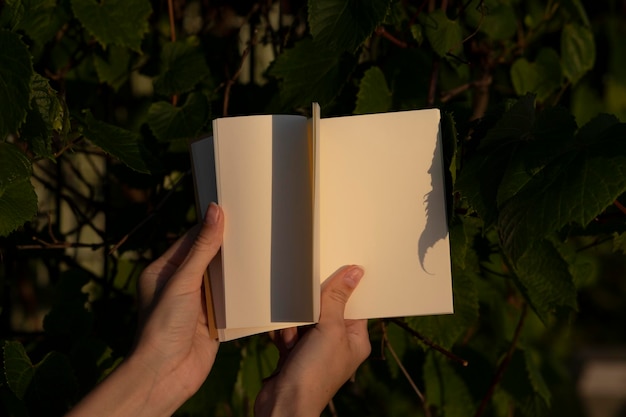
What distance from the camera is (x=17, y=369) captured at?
53.3 inches

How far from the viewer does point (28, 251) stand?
5.75 ft

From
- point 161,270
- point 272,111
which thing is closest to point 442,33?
point 272,111

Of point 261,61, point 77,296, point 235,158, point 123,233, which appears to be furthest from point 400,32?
point 77,296

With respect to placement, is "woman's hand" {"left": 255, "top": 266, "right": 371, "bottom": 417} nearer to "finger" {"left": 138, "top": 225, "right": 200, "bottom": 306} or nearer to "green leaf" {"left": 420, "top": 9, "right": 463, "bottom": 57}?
"finger" {"left": 138, "top": 225, "right": 200, "bottom": 306}

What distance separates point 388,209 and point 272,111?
49 centimetres

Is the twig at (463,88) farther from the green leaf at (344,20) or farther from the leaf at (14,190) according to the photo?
the leaf at (14,190)

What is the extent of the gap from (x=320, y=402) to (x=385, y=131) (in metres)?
0.46

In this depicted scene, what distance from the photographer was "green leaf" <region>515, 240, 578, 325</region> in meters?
1.40

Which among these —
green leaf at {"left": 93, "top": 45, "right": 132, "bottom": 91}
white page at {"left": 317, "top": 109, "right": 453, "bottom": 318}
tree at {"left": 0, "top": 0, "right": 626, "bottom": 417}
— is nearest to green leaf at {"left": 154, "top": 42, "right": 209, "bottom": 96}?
tree at {"left": 0, "top": 0, "right": 626, "bottom": 417}

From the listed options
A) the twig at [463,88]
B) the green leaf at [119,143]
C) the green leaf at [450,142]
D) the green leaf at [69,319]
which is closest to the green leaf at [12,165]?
the green leaf at [119,143]

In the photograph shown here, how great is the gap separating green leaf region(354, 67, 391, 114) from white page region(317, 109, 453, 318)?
277 millimetres

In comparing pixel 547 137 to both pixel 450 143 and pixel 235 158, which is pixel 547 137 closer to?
pixel 450 143

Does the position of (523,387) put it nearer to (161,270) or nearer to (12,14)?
(161,270)

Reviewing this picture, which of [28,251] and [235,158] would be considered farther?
[28,251]
